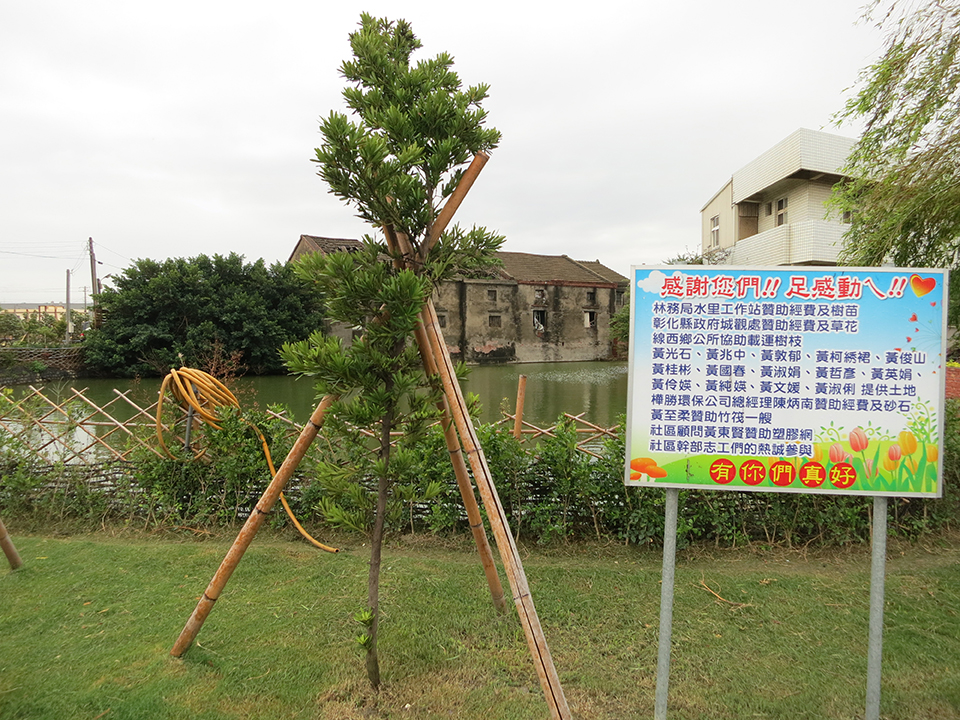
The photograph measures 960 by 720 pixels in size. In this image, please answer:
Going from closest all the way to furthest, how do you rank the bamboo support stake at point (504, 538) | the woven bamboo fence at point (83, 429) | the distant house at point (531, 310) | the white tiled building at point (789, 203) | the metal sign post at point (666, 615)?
1. the bamboo support stake at point (504, 538)
2. the metal sign post at point (666, 615)
3. the woven bamboo fence at point (83, 429)
4. the white tiled building at point (789, 203)
5. the distant house at point (531, 310)

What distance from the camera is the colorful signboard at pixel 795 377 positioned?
2.40 meters

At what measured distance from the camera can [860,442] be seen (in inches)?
95.1

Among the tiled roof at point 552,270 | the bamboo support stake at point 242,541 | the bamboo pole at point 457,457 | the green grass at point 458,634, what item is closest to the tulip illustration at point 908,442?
the green grass at point 458,634

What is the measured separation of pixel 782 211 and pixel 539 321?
13105 millimetres

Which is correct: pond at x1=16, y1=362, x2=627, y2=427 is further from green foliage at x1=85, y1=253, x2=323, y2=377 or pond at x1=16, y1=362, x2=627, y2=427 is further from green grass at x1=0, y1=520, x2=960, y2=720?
green grass at x1=0, y1=520, x2=960, y2=720

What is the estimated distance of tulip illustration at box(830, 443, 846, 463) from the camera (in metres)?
2.41

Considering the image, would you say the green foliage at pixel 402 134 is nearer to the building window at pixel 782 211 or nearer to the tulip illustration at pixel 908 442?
the tulip illustration at pixel 908 442

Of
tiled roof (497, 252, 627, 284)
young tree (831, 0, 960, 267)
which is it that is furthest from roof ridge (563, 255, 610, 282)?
young tree (831, 0, 960, 267)

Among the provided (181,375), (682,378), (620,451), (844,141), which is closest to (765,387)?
(682,378)

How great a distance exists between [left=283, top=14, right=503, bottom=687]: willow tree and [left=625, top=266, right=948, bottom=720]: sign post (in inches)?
37.2

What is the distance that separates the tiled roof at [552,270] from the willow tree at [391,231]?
25.6m

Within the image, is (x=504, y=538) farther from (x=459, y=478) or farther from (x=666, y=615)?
(x=666, y=615)

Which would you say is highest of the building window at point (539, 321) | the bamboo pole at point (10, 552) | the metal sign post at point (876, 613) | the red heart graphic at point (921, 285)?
A: the building window at point (539, 321)

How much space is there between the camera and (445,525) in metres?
4.60
